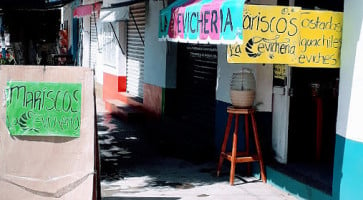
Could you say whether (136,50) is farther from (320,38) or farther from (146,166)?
(320,38)

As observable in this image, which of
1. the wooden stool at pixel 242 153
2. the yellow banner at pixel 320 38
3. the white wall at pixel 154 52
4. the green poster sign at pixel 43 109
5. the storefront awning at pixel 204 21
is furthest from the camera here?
the white wall at pixel 154 52

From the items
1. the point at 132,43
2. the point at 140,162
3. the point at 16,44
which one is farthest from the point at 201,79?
the point at 16,44

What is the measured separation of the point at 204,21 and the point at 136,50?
788cm

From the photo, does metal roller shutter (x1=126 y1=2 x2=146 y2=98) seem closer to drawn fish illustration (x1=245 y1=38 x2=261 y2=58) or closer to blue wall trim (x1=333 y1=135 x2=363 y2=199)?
drawn fish illustration (x1=245 y1=38 x2=261 y2=58)

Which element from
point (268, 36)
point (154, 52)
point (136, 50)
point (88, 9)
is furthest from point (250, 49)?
point (88, 9)

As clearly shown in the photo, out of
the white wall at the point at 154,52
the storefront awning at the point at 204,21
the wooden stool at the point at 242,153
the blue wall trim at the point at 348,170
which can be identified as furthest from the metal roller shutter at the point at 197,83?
the blue wall trim at the point at 348,170

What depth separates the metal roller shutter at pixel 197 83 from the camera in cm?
957

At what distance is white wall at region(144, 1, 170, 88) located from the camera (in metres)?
11.2

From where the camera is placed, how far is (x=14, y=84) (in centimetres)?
501

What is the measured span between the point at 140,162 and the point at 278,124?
234cm

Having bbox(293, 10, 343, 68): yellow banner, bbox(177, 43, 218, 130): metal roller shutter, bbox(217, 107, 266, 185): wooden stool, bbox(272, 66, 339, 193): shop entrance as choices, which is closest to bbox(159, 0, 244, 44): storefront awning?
bbox(293, 10, 343, 68): yellow banner

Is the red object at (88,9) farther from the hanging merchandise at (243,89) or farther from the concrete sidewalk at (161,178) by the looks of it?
the hanging merchandise at (243,89)

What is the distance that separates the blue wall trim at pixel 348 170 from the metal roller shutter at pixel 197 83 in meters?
4.07

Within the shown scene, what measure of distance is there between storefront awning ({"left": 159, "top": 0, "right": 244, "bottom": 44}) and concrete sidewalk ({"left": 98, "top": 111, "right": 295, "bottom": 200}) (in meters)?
1.86
